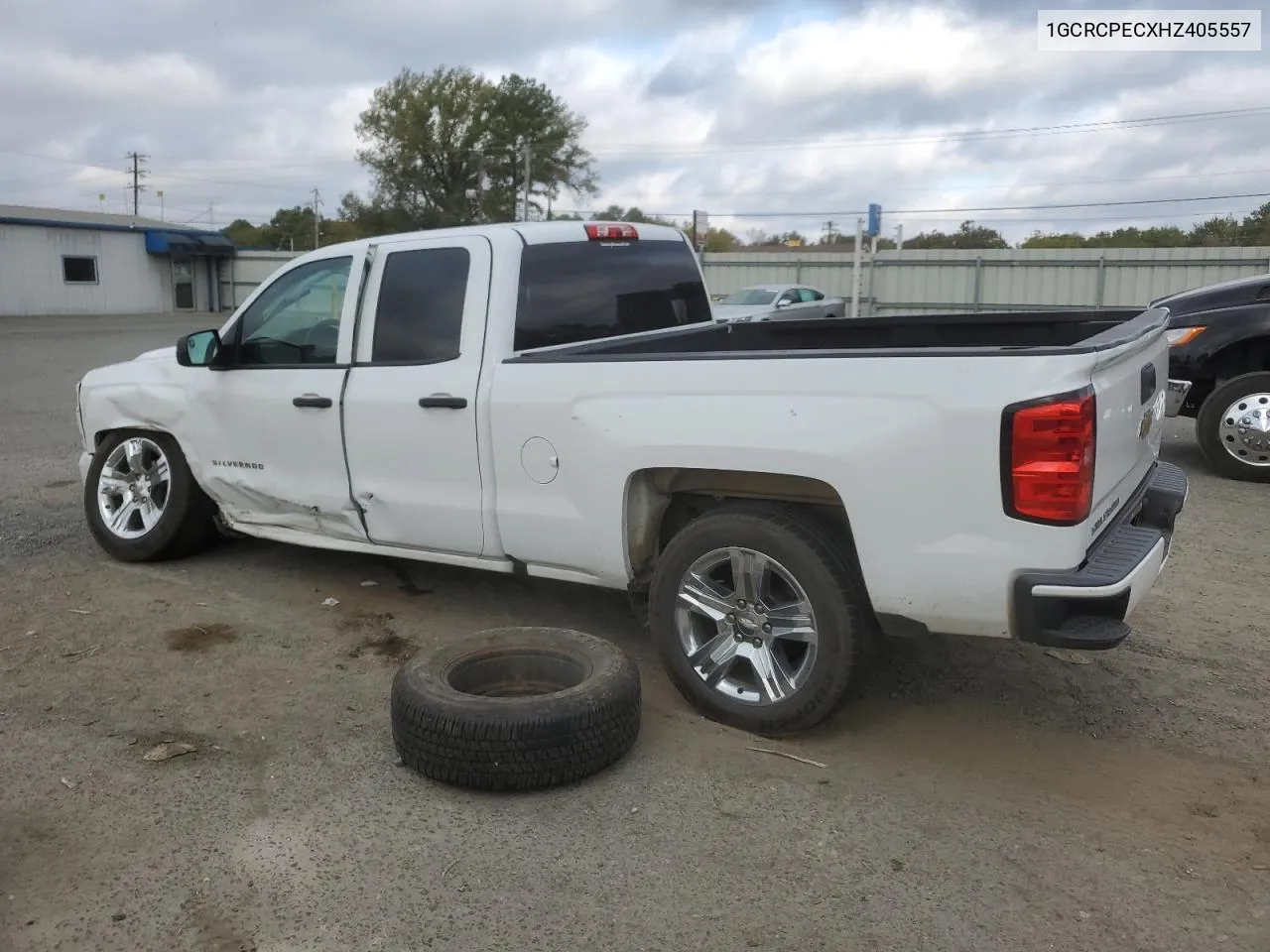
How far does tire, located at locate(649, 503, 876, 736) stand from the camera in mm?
3686

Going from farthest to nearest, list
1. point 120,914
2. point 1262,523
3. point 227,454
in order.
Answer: point 1262,523
point 227,454
point 120,914

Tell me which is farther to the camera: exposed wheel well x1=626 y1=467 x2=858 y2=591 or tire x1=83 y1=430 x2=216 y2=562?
tire x1=83 y1=430 x2=216 y2=562

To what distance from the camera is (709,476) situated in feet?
13.1

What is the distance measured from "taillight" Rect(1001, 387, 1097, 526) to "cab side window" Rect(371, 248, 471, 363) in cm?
244

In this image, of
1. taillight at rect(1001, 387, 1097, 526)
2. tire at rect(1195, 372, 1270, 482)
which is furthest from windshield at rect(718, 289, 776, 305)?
taillight at rect(1001, 387, 1097, 526)

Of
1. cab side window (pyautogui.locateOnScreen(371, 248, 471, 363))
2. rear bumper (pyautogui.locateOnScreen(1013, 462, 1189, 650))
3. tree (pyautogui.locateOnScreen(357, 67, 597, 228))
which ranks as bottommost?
rear bumper (pyautogui.locateOnScreen(1013, 462, 1189, 650))

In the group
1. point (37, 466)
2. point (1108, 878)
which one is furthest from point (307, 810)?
point (37, 466)

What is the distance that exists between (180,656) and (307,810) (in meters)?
1.67

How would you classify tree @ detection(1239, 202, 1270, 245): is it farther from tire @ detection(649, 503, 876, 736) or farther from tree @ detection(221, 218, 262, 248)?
tree @ detection(221, 218, 262, 248)

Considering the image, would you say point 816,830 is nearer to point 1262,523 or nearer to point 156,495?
point 156,495

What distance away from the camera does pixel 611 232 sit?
521 cm

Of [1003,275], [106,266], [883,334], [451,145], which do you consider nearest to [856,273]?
[1003,275]

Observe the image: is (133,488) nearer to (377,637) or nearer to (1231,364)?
(377,637)

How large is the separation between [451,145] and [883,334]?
211 ft
